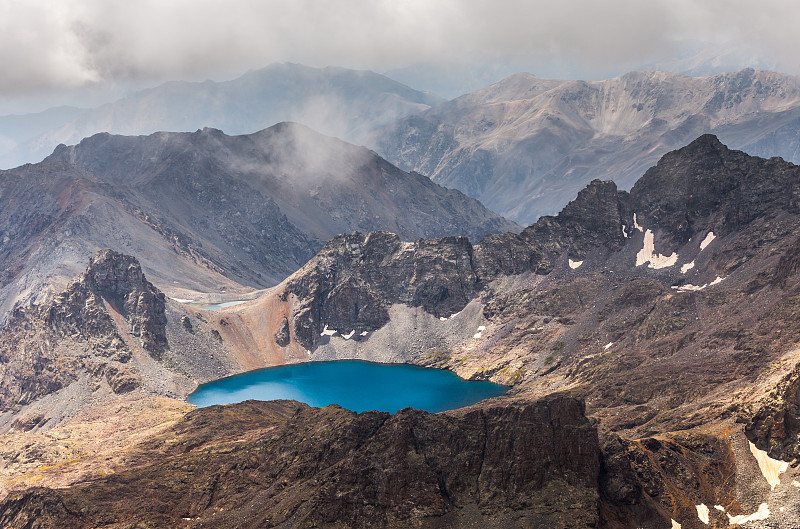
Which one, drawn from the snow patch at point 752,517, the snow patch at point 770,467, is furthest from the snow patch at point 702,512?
the snow patch at point 770,467

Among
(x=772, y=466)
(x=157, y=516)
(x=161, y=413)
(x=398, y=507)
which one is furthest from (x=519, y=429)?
(x=161, y=413)

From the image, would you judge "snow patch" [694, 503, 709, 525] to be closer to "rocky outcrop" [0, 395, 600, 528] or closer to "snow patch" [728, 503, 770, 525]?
"snow patch" [728, 503, 770, 525]

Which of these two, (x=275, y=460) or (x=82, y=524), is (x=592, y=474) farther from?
(x=82, y=524)

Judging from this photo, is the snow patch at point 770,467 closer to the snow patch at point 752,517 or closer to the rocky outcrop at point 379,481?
the snow patch at point 752,517

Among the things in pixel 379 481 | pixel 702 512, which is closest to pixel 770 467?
pixel 702 512

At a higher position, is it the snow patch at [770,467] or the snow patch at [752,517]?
the snow patch at [770,467]

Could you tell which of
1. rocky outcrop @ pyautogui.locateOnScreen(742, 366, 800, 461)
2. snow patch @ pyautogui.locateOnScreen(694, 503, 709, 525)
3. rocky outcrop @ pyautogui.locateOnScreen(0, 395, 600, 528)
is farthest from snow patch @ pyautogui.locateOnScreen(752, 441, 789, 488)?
rocky outcrop @ pyautogui.locateOnScreen(0, 395, 600, 528)
